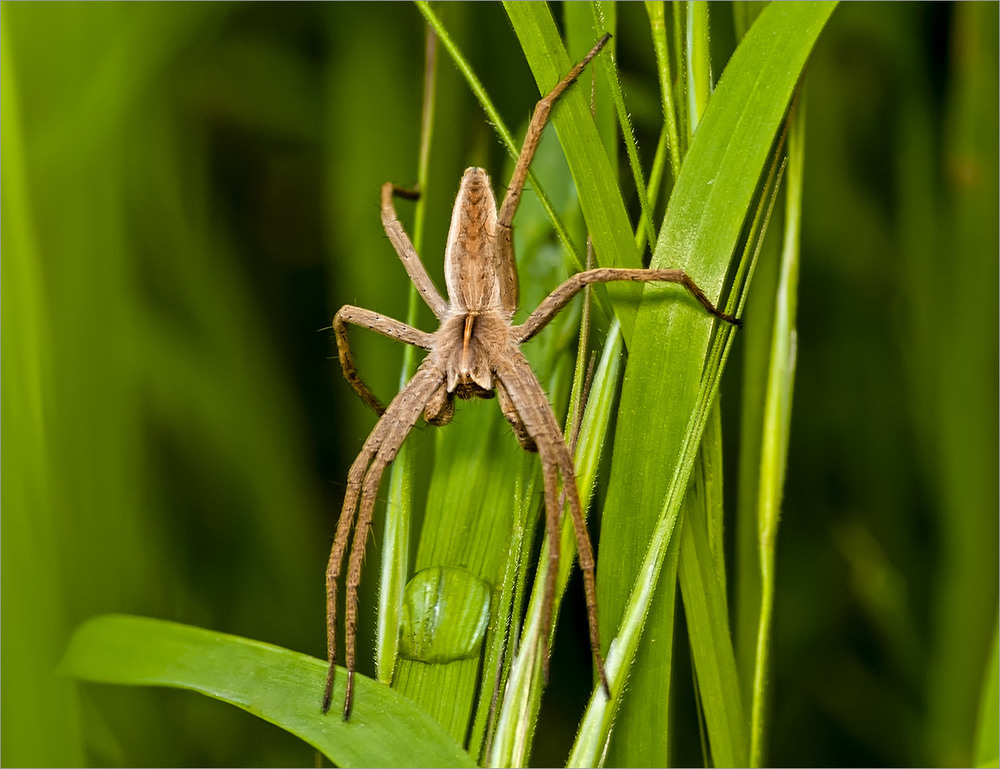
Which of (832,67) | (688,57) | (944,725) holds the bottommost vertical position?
(944,725)

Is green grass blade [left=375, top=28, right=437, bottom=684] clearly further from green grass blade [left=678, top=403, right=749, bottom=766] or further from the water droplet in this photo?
green grass blade [left=678, top=403, right=749, bottom=766]

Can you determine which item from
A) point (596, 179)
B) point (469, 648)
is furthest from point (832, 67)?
point (469, 648)

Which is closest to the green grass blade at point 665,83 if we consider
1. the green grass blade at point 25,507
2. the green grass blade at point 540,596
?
the green grass blade at point 540,596

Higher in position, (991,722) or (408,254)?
(408,254)

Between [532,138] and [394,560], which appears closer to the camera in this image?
[394,560]

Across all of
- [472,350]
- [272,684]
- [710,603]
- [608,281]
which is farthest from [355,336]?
[710,603]

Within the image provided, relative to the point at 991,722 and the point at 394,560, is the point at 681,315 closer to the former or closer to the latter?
the point at 394,560

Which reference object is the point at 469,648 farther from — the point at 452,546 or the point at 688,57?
the point at 688,57
